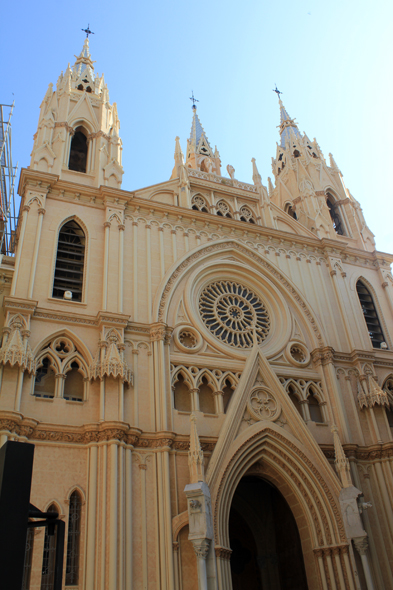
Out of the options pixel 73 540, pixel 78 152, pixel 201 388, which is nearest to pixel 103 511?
pixel 73 540

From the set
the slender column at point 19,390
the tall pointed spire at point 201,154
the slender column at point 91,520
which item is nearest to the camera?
the slender column at point 91,520

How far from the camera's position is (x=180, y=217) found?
67.2 ft

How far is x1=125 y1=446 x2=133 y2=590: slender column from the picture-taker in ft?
39.8

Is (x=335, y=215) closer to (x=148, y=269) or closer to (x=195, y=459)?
(x=148, y=269)

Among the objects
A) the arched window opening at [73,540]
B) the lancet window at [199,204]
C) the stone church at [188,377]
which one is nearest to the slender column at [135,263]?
the stone church at [188,377]

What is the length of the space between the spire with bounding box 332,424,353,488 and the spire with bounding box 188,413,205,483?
440 centimetres

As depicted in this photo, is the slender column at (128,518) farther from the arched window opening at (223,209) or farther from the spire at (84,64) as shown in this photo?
the spire at (84,64)

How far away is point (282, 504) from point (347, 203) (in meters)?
16.0

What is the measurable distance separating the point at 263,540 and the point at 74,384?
31.3 feet

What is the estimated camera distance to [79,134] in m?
22.8

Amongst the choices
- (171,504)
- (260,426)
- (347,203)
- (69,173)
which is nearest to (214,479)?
(171,504)

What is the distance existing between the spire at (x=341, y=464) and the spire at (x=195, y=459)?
4.40 m

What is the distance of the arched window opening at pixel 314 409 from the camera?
1814 centimetres

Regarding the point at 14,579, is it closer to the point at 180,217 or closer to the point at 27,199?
the point at 27,199
